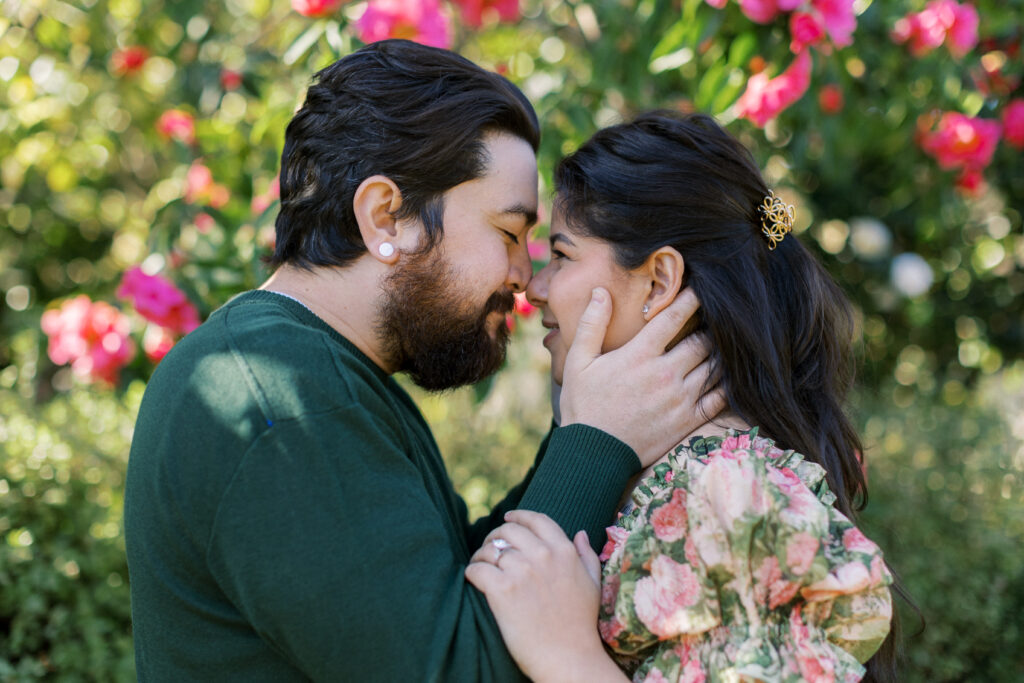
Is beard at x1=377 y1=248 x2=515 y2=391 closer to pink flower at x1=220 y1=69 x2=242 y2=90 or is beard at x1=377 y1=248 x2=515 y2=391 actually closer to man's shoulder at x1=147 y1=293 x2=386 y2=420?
man's shoulder at x1=147 y1=293 x2=386 y2=420

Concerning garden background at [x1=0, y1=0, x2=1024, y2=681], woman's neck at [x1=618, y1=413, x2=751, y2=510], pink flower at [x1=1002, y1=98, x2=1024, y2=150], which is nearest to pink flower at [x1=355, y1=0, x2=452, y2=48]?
garden background at [x1=0, y1=0, x2=1024, y2=681]

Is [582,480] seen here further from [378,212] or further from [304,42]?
[304,42]

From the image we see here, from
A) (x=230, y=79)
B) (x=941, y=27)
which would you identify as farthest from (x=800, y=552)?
(x=230, y=79)

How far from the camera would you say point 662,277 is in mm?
1781

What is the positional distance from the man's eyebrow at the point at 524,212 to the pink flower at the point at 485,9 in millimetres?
1278

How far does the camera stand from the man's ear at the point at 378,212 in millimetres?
1651

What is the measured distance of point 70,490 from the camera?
2678 mm

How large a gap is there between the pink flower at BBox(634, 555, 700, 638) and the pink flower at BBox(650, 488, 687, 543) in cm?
4

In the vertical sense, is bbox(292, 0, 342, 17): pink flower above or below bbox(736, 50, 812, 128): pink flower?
above

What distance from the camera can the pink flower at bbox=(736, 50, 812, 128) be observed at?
7.89 ft

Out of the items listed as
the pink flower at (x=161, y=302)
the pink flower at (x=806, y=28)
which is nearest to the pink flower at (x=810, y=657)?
the pink flower at (x=806, y=28)

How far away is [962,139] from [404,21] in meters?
2.08

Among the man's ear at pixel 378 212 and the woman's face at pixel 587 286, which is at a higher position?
the man's ear at pixel 378 212

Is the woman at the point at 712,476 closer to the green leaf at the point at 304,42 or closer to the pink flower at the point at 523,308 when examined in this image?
the pink flower at the point at 523,308
